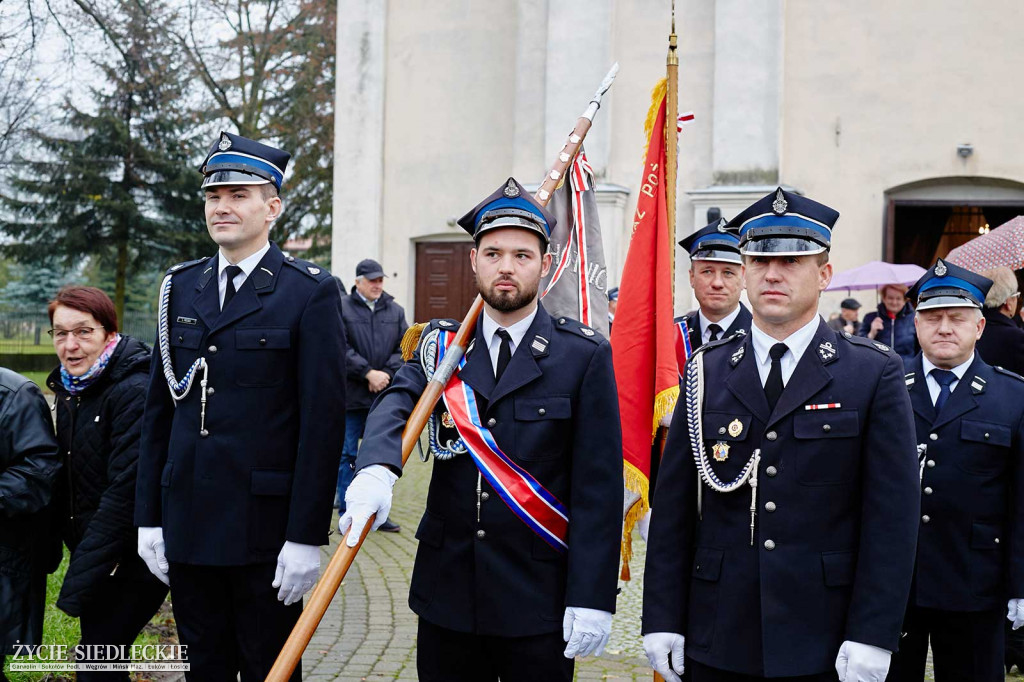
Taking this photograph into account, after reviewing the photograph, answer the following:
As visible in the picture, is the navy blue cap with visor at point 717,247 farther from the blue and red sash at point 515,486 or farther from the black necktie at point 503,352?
the blue and red sash at point 515,486

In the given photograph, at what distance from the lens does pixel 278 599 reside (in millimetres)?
3621

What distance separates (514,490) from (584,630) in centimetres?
47

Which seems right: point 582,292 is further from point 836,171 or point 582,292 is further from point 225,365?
point 836,171

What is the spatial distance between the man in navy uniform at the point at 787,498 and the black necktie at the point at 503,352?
0.61 meters

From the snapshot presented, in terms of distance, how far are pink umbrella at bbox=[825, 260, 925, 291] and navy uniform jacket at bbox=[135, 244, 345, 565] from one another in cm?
990

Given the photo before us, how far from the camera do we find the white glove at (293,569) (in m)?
3.53

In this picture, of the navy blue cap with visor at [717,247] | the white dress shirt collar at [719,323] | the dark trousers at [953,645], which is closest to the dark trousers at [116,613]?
the white dress shirt collar at [719,323]

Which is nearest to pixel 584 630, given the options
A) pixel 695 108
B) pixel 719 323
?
pixel 719 323

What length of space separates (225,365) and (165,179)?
85.7ft

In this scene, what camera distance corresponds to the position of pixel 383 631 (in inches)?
241

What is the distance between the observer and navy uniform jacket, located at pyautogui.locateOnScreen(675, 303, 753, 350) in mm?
4966

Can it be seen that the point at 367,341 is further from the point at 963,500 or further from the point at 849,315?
the point at 849,315

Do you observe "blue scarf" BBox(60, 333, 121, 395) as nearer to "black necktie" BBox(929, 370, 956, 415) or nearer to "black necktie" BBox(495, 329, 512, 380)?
"black necktie" BBox(495, 329, 512, 380)

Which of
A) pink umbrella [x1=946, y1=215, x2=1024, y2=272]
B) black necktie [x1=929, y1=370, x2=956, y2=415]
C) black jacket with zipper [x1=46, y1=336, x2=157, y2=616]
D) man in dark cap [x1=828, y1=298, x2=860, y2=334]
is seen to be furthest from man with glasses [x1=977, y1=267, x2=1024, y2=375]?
man in dark cap [x1=828, y1=298, x2=860, y2=334]
